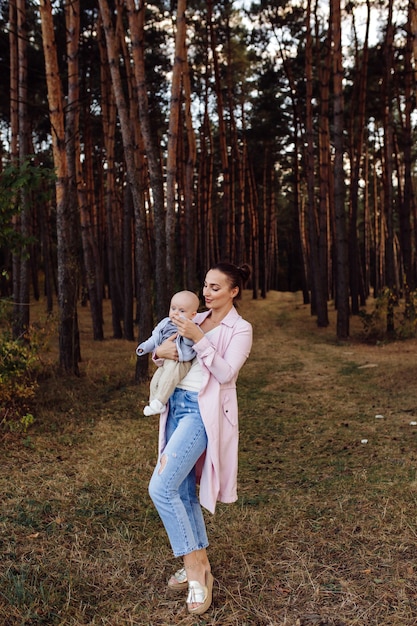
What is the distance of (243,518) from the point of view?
4.65 metres

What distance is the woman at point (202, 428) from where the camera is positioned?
3123 mm

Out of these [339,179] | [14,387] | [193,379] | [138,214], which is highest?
[339,179]

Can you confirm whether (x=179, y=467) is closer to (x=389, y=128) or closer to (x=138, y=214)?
(x=138, y=214)

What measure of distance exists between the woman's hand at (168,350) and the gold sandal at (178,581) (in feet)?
4.64

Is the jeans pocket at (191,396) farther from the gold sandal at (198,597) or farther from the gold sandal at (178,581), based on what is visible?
the gold sandal at (178,581)

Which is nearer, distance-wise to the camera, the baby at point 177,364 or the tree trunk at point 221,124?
the baby at point 177,364

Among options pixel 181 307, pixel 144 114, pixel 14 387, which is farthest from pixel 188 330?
pixel 144 114

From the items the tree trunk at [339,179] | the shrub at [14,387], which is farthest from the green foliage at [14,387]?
the tree trunk at [339,179]

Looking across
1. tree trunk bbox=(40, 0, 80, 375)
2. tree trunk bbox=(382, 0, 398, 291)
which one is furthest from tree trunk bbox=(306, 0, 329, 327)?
tree trunk bbox=(40, 0, 80, 375)

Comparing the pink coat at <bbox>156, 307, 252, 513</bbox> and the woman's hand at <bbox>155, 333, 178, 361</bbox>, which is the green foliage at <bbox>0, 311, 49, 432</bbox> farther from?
the pink coat at <bbox>156, 307, 252, 513</bbox>

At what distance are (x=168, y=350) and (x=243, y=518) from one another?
2.09 meters

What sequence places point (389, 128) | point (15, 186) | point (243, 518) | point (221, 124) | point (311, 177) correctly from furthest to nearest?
1. point (221, 124)
2. point (311, 177)
3. point (389, 128)
4. point (15, 186)
5. point (243, 518)

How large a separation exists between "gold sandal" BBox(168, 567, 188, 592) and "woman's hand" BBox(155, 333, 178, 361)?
1415 mm

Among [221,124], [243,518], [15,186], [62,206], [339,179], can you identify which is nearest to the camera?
[243,518]
